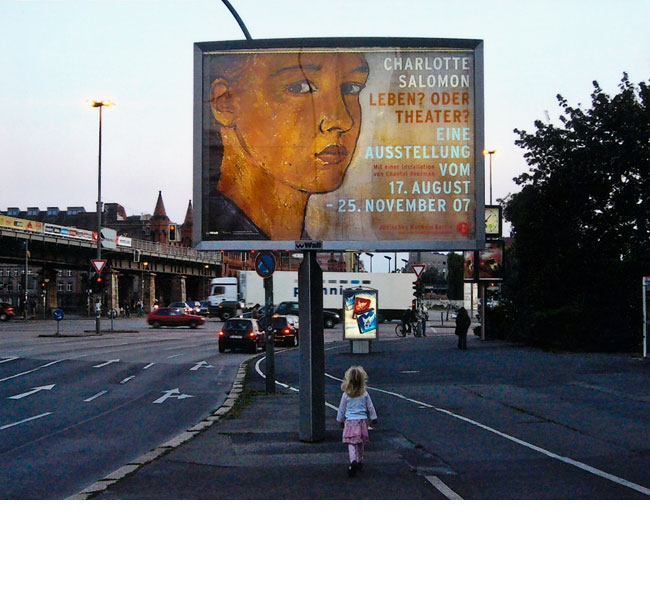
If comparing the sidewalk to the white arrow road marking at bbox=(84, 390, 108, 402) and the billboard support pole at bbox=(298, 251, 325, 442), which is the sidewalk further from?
the white arrow road marking at bbox=(84, 390, 108, 402)

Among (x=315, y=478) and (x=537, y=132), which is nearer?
(x=315, y=478)

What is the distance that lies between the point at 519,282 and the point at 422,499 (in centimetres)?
2983

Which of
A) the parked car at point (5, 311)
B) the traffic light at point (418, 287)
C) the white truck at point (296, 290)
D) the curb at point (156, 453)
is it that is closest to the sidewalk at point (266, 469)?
the curb at point (156, 453)

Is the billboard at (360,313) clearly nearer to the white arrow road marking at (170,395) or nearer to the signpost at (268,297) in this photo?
the white arrow road marking at (170,395)

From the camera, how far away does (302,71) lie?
35.1ft

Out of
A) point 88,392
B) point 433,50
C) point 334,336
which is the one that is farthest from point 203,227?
point 334,336

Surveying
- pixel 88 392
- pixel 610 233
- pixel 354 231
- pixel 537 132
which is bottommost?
pixel 88 392

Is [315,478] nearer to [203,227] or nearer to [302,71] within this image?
[203,227]

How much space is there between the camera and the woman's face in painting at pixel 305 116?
10.7 metres

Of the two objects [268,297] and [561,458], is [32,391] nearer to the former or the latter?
[268,297]

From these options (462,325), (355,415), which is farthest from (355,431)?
(462,325)

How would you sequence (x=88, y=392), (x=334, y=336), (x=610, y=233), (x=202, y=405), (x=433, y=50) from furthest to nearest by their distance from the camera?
1. (x=334, y=336)
2. (x=610, y=233)
3. (x=88, y=392)
4. (x=202, y=405)
5. (x=433, y=50)

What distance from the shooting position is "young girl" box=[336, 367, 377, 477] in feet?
29.0
